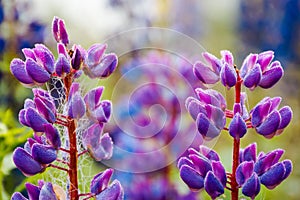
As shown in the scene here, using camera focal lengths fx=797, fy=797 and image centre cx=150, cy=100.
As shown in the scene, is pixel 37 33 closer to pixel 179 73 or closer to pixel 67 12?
pixel 179 73

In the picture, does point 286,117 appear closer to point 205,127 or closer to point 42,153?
point 205,127

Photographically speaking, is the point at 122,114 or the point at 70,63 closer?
the point at 70,63

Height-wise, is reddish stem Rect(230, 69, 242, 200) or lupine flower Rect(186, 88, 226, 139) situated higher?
lupine flower Rect(186, 88, 226, 139)

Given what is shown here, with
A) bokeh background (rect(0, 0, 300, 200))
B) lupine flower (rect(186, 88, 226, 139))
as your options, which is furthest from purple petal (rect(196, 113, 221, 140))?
bokeh background (rect(0, 0, 300, 200))

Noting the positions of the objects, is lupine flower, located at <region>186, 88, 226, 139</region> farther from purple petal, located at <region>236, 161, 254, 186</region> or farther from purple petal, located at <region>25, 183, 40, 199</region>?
purple petal, located at <region>25, 183, 40, 199</region>

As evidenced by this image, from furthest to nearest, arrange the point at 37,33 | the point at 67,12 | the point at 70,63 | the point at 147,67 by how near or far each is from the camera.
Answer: the point at 67,12
the point at 37,33
the point at 147,67
the point at 70,63

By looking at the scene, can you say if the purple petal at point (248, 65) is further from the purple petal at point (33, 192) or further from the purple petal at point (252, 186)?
the purple petal at point (33, 192)

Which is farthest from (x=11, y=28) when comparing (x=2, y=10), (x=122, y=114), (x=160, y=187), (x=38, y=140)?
(x=38, y=140)
